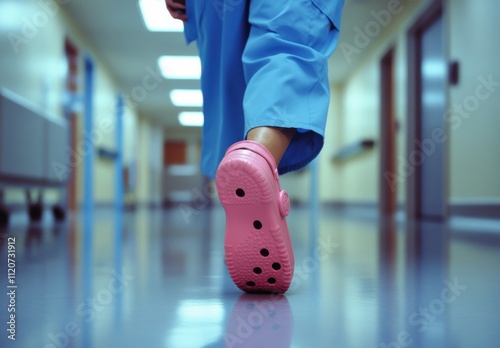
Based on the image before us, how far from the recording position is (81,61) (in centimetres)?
716

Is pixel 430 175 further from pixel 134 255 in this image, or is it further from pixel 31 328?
pixel 31 328

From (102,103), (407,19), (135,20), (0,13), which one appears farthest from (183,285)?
(102,103)

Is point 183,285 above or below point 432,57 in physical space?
below

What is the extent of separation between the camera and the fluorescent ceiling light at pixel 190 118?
13078mm

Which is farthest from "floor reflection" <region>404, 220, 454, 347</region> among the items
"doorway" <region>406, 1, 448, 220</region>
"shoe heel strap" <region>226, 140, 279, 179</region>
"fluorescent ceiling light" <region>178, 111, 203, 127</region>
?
"fluorescent ceiling light" <region>178, 111, 203, 127</region>

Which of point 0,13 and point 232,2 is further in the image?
point 0,13

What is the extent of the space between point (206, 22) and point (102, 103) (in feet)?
25.2

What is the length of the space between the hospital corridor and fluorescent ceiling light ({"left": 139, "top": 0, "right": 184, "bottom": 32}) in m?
0.02

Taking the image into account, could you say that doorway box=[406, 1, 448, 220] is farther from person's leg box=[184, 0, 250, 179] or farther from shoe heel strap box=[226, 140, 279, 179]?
shoe heel strap box=[226, 140, 279, 179]

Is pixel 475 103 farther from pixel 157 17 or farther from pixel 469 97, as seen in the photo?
pixel 157 17

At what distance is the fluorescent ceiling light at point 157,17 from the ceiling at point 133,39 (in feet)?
0.28

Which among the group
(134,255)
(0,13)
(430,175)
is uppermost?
(0,13)

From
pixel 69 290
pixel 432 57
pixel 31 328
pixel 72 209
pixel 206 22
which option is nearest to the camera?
pixel 31 328

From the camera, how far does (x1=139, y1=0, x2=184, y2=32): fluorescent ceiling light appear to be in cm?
593
